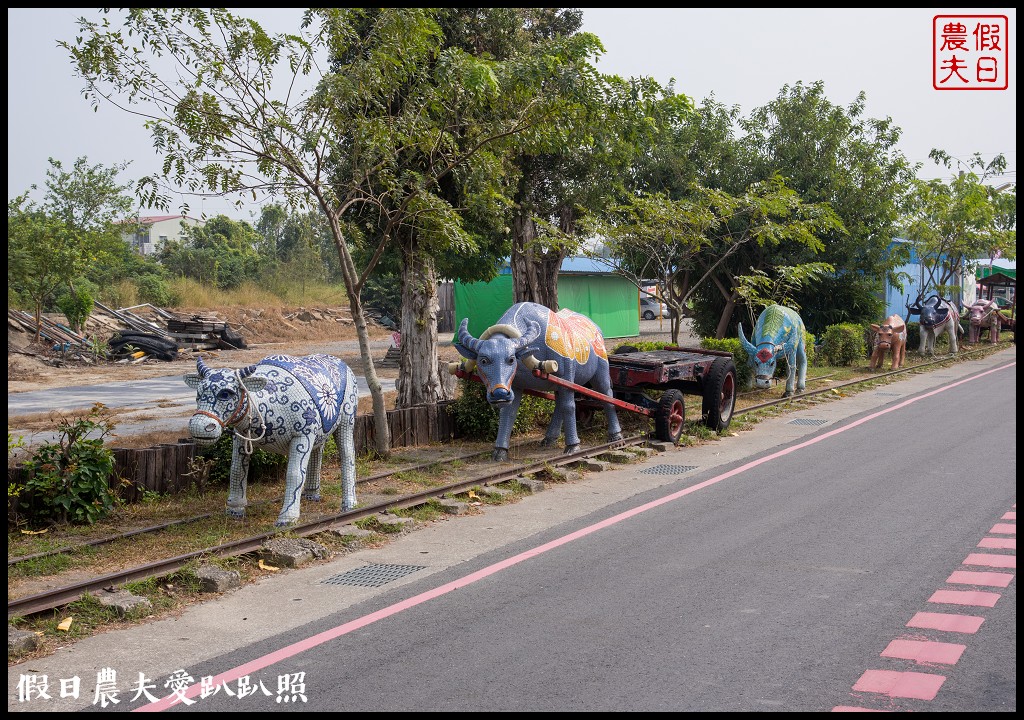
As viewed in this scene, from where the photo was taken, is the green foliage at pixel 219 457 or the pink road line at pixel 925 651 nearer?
the pink road line at pixel 925 651

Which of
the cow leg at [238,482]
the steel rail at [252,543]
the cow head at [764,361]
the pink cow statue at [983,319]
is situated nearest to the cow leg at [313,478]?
the steel rail at [252,543]

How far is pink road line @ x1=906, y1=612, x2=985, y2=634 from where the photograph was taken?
6.71 meters

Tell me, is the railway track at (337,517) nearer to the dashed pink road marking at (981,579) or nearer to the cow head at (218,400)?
the cow head at (218,400)

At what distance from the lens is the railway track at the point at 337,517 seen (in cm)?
717

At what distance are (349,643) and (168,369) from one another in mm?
23940

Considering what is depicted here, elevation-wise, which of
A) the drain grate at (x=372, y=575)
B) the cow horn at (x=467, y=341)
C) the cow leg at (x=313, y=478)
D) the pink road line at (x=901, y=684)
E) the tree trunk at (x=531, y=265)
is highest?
the tree trunk at (x=531, y=265)

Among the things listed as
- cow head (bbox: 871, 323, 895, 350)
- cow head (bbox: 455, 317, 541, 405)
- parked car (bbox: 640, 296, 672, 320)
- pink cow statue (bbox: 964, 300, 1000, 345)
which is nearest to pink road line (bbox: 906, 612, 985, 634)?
cow head (bbox: 455, 317, 541, 405)

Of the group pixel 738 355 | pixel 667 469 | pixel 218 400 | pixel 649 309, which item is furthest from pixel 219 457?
pixel 649 309

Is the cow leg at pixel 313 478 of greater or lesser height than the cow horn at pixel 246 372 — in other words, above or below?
below

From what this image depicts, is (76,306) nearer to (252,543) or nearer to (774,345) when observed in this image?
(774,345)

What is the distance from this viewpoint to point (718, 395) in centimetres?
1579

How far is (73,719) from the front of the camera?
536 cm

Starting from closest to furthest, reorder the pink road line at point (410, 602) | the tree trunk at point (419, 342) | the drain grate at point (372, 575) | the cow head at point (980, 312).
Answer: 1. the pink road line at point (410, 602)
2. the drain grate at point (372, 575)
3. the tree trunk at point (419, 342)
4. the cow head at point (980, 312)

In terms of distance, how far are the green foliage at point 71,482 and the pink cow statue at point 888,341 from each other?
21634 millimetres
